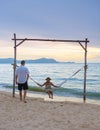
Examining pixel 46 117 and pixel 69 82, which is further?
pixel 69 82

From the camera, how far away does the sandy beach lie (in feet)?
33.2

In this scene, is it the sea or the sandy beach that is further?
the sea

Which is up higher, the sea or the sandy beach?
the sandy beach

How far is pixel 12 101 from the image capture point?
1489 cm

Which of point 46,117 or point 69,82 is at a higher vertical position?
point 46,117

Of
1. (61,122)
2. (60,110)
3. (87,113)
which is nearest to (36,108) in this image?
(60,110)

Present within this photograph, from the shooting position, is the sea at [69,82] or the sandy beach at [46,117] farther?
the sea at [69,82]

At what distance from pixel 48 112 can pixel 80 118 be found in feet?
4.45

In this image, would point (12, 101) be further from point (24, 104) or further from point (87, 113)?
point (87, 113)

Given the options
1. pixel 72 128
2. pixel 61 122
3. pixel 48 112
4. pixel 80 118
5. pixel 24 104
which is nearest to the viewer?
pixel 72 128

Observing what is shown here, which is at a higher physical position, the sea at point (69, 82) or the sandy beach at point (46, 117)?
the sandy beach at point (46, 117)

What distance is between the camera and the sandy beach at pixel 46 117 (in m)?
10.1

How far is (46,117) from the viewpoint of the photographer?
1140cm

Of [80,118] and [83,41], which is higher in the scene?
[83,41]
